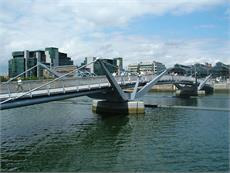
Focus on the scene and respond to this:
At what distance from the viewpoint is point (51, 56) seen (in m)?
109

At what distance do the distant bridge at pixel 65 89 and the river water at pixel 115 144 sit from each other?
2714mm

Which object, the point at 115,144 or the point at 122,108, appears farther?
the point at 122,108

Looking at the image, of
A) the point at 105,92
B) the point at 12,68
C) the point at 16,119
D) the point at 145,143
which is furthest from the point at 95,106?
the point at 12,68

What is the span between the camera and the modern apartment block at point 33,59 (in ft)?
318

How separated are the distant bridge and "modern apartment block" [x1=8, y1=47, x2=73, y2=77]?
47.4m

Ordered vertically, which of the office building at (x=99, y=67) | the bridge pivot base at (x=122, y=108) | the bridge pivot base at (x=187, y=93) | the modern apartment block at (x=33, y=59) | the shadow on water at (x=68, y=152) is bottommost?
the shadow on water at (x=68, y=152)

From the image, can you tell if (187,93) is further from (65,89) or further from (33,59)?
(65,89)

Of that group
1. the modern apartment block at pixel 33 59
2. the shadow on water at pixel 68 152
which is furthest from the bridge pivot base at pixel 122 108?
the modern apartment block at pixel 33 59

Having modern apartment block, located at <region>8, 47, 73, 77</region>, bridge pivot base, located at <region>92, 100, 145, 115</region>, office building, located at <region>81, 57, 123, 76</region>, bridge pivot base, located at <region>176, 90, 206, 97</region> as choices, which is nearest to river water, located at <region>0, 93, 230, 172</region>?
bridge pivot base, located at <region>92, 100, 145, 115</region>

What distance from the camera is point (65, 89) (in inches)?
1276

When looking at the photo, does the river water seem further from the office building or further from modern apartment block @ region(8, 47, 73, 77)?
modern apartment block @ region(8, 47, 73, 77)

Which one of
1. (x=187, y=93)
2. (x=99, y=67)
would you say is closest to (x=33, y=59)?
(x=99, y=67)

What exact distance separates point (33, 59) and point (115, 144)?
7593cm

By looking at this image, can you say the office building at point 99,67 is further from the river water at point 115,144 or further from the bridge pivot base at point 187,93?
the bridge pivot base at point 187,93
